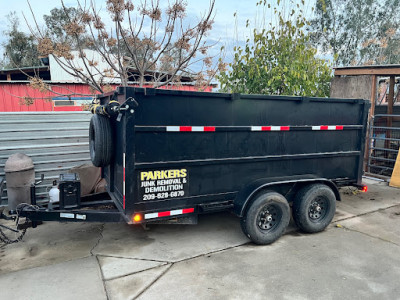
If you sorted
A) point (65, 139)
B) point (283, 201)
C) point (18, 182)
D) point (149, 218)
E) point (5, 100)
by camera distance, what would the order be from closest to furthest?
point (149, 218)
point (283, 201)
point (18, 182)
point (65, 139)
point (5, 100)

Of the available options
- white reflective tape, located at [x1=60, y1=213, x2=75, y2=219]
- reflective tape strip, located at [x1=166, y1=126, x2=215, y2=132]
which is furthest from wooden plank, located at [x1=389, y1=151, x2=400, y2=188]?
white reflective tape, located at [x1=60, y1=213, x2=75, y2=219]

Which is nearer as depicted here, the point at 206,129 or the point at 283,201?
the point at 206,129

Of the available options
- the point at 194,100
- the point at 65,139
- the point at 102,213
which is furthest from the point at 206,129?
the point at 65,139

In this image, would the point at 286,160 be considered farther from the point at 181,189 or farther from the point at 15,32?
the point at 15,32

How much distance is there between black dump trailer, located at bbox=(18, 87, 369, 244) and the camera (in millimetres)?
3818

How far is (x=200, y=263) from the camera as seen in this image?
4.00 m

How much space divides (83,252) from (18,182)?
247cm

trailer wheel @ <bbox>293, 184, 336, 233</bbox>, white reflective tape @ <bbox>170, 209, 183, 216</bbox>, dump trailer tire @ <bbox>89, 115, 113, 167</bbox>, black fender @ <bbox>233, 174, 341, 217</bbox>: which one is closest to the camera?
white reflective tape @ <bbox>170, 209, 183, 216</bbox>

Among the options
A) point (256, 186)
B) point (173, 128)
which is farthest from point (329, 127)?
point (173, 128)

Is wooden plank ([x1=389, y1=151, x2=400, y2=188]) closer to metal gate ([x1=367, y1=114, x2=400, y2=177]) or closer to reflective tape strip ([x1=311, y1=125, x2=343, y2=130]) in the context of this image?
metal gate ([x1=367, y1=114, x2=400, y2=177])

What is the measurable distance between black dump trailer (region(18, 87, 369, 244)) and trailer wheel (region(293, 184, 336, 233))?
0.02 metres

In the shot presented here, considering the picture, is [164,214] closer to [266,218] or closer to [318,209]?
[266,218]

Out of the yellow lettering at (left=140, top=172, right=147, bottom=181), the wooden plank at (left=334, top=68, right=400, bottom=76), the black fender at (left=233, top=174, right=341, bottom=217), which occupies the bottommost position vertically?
the black fender at (left=233, top=174, right=341, bottom=217)

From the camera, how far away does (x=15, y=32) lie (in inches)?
1196
